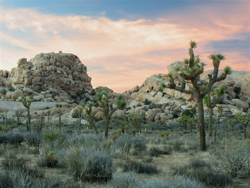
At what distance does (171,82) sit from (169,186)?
1045 centimetres

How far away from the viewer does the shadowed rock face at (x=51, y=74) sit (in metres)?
A: 72.7

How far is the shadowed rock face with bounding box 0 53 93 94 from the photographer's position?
238 feet

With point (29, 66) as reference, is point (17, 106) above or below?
below

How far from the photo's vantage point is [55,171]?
6605mm

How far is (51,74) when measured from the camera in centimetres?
7988

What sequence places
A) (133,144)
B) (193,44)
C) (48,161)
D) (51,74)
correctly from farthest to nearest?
(51,74), (193,44), (133,144), (48,161)

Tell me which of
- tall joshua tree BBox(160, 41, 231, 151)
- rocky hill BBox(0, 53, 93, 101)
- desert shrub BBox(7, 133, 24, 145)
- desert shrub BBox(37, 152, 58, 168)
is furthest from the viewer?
rocky hill BBox(0, 53, 93, 101)

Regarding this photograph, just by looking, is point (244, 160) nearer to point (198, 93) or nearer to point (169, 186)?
point (169, 186)

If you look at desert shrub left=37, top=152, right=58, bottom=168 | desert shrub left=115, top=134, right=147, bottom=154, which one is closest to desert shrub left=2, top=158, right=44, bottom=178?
desert shrub left=37, top=152, right=58, bottom=168

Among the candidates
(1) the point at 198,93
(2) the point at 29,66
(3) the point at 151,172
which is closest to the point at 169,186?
(3) the point at 151,172

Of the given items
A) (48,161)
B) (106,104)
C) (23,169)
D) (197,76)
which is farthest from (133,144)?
(106,104)

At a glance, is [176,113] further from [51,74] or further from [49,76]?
[51,74]

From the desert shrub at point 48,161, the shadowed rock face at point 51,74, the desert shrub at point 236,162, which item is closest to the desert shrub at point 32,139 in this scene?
the desert shrub at point 48,161

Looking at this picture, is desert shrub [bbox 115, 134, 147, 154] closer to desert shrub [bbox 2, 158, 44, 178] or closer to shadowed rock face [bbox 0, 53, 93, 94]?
desert shrub [bbox 2, 158, 44, 178]
